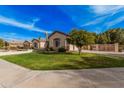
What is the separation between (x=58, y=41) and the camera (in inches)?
1031

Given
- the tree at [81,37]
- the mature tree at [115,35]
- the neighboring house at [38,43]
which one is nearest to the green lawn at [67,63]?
the tree at [81,37]

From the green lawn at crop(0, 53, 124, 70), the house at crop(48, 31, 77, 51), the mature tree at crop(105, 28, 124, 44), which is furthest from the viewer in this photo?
the mature tree at crop(105, 28, 124, 44)

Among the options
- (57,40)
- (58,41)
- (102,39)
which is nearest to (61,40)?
(58,41)

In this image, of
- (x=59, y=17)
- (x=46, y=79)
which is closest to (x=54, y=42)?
(x=59, y=17)

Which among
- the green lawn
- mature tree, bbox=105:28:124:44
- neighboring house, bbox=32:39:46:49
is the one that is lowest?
the green lawn

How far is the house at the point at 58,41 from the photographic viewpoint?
2525 cm

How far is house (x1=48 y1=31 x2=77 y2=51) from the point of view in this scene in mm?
25250

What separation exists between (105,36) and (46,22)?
1772 cm

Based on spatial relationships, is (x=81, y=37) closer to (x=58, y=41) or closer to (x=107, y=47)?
(x=58, y=41)

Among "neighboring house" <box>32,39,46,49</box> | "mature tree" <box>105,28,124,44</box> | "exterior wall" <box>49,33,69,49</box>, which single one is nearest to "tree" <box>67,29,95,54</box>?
"exterior wall" <box>49,33,69,49</box>

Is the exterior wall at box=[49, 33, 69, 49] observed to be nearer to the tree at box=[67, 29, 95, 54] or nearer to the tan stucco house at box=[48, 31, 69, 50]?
the tan stucco house at box=[48, 31, 69, 50]
